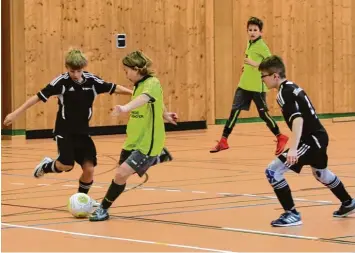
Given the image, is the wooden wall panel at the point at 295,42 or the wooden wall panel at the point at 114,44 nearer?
the wooden wall panel at the point at 114,44

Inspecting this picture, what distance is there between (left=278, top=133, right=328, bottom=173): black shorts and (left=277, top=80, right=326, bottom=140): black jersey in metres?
0.04

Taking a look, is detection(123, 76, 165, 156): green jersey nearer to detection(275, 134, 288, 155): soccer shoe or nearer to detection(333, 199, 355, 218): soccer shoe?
detection(333, 199, 355, 218): soccer shoe

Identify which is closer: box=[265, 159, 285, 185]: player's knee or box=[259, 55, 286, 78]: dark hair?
box=[265, 159, 285, 185]: player's knee

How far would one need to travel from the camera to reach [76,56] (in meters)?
8.72

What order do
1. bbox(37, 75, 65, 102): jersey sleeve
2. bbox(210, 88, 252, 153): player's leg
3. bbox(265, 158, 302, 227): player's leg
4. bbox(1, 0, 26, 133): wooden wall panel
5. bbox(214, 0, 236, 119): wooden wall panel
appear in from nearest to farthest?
bbox(265, 158, 302, 227): player's leg < bbox(37, 75, 65, 102): jersey sleeve < bbox(210, 88, 252, 153): player's leg < bbox(1, 0, 26, 133): wooden wall panel < bbox(214, 0, 236, 119): wooden wall panel

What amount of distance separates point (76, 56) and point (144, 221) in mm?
1800

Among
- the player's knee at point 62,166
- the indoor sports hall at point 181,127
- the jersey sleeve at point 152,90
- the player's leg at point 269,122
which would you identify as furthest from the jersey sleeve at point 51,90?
the player's leg at point 269,122

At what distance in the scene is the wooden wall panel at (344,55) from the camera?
24.8 m

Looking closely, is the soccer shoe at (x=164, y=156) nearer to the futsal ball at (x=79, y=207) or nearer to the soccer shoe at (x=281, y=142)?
the futsal ball at (x=79, y=207)

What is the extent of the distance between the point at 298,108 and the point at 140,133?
1.45 metres

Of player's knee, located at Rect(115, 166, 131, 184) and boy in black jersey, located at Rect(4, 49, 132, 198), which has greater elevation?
boy in black jersey, located at Rect(4, 49, 132, 198)

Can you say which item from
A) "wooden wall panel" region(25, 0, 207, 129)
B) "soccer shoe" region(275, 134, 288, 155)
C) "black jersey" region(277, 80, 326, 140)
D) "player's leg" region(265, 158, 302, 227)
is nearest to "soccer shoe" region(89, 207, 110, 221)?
"player's leg" region(265, 158, 302, 227)

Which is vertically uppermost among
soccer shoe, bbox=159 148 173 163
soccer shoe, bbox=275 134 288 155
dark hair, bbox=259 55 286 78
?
dark hair, bbox=259 55 286 78

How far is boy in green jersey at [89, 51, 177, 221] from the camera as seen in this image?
816 centimetres
